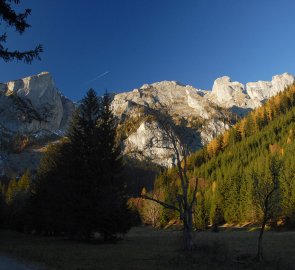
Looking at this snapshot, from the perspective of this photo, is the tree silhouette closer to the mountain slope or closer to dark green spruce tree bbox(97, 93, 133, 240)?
dark green spruce tree bbox(97, 93, 133, 240)

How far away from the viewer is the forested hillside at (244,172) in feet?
217

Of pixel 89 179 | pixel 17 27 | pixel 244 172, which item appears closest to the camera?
pixel 17 27

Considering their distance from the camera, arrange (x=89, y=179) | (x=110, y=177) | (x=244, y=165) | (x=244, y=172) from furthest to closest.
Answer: (x=244, y=165) < (x=244, y=172) < (x=110, y=177) < (x=89, y=179)

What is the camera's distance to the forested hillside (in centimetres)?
6625

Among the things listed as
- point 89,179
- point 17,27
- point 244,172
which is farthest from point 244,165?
point 17,27

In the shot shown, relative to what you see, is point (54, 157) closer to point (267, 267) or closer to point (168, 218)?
point (267, 267)

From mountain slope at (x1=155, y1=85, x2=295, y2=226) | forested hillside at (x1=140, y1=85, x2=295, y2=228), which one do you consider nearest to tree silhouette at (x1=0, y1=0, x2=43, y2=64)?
forested hillside at (x1=140, y1=85, x2=295, y2=228)

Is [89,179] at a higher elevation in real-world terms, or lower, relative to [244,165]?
lower

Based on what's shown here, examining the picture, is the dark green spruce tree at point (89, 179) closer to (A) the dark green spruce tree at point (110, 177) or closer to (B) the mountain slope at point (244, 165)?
(A) the dark green spruce tree at point (110, 177)

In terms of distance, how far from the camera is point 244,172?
9131 cm

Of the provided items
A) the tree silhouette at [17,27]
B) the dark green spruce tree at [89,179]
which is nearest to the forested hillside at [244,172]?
the dark green spruce tree at [89,179]

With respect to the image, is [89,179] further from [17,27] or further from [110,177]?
[17,27]

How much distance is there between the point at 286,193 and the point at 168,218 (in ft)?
135

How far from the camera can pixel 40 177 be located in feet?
157
